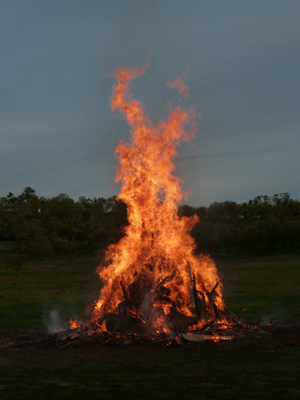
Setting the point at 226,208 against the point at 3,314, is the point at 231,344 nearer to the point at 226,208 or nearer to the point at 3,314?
the point at 3,314

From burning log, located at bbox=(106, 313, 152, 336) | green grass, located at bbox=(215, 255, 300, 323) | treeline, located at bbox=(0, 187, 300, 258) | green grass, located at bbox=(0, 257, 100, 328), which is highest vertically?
treeline, located at bbox=(0, 187, 300, 258)

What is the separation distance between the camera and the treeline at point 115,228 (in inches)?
2832

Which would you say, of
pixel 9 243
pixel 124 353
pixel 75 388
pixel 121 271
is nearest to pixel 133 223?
pixel 121 271

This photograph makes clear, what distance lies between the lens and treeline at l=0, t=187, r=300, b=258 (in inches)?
2832

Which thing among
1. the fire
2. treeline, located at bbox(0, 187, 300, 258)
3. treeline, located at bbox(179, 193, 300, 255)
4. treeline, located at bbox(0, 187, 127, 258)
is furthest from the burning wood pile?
treeline, located at bbox(179, 193, 300, 255)

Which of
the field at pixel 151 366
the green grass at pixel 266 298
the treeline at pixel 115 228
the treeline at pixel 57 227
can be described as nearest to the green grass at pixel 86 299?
the green grass at pixel 266 298

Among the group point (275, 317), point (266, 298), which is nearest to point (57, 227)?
point (266, 298)

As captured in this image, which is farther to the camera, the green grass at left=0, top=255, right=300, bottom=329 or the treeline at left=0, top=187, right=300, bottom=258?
the treeline at left=0, top=187, right=300, bottom=258

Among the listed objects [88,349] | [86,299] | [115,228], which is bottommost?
→ [86,299]

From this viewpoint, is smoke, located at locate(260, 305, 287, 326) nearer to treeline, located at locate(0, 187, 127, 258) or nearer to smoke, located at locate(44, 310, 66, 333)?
smoke, located at locate(44, 310, 66, 333)

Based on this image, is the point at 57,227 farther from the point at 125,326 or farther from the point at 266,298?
the point at 125,326

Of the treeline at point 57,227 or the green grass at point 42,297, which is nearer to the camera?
the green grass at point 42,297

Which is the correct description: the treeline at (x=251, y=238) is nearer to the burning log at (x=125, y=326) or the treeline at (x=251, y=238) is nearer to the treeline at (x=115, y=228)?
the treeline at (x=115, y=228)

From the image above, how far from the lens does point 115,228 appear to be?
82.5 metres
